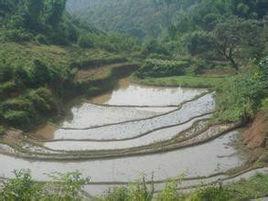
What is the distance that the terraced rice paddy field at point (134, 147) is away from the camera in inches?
830

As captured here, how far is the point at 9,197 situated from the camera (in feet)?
35.4

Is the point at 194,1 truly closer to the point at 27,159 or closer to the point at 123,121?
the point at 123,121

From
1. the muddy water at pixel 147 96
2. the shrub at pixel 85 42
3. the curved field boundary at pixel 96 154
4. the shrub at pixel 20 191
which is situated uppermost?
the shrub at pixel 85 42

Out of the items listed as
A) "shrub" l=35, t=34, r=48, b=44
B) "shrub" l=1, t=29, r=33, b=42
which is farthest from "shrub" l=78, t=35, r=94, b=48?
"shrub" l=1, t=29, r=33, b=42

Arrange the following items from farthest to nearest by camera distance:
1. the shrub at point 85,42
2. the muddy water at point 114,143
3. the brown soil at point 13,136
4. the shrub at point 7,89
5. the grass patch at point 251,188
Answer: the shrub at point 85,42, the shrub at point 7,89, the brown soil at point 13,136, the muddy water at point 114,143, the grass patch at point 251,188

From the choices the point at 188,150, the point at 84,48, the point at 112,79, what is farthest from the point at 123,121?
the point at 84,48

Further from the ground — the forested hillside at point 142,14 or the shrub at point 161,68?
the forested hillside at point 142,14

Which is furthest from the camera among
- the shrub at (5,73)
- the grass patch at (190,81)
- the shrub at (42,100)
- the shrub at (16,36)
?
the shrub at (16,36)

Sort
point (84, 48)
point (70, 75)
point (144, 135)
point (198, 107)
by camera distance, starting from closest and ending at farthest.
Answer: point (144, 135), point (198, 107), point (70, 75), point (84, 48)

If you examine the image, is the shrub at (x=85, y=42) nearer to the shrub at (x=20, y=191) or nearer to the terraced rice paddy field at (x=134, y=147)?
the terraced rice paddy field at (x=134, y=147)

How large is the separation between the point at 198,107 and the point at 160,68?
1710cm

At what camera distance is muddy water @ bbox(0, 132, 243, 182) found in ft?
69.2

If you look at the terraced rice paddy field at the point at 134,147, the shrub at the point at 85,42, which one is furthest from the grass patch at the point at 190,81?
the shrub at the point at 85,42

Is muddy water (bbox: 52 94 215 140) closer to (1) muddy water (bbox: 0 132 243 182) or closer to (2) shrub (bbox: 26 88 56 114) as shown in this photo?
(2) shrub (bbox: 26 88 56 114)
